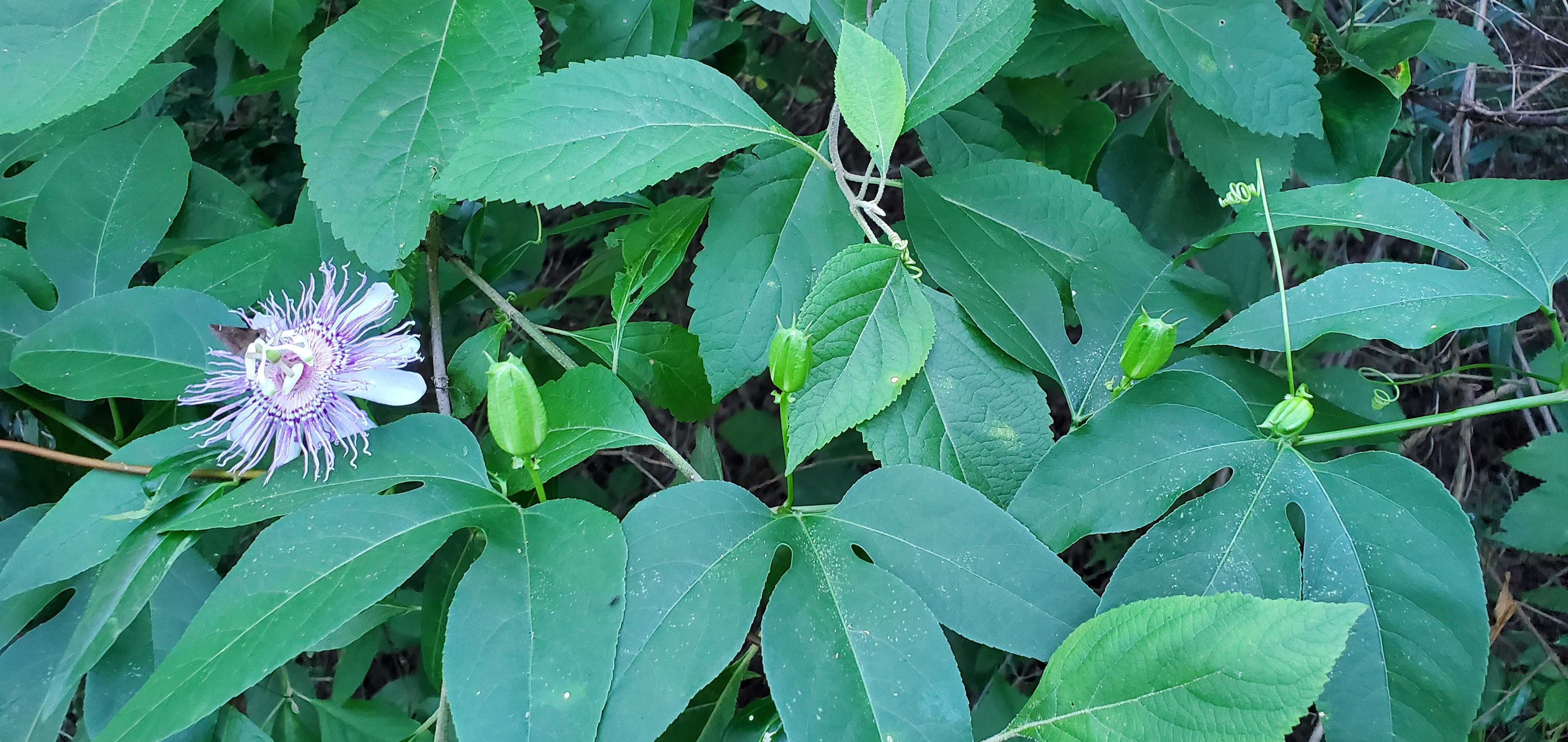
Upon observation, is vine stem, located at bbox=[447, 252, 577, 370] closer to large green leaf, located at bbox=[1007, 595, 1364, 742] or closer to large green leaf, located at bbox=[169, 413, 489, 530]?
large green leaf, located at bbox=[169, 413, 489, 530]

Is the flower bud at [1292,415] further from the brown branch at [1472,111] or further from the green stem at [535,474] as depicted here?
the brown branch at [1472,111]

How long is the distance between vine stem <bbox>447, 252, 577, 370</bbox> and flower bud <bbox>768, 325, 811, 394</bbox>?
0.27 meters

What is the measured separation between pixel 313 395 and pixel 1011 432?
49cm

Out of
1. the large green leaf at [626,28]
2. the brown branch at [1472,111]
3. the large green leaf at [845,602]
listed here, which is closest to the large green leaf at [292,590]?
the large green leaf at [845,602]

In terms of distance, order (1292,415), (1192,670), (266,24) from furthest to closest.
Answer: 1. (266,24)
2. (1292,415)
3. (1192,670)

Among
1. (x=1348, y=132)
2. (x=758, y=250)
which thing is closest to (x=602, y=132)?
(x=758, y=250)

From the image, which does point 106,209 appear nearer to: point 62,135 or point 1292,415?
point 62,135

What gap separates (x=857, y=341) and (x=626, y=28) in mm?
411

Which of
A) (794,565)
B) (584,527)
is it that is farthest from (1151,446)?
(584,527)

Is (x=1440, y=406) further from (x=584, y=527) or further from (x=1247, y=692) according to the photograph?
(x=584, y=527)

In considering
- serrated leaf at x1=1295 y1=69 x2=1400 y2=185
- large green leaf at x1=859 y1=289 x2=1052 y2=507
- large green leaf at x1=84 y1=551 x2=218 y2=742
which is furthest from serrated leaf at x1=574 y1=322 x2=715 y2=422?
serrated leaf at x1=1295 y1=69 x2=1400 y2=185

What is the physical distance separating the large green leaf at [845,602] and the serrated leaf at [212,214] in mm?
500

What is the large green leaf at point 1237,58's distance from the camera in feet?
2.27

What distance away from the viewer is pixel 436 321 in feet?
2.56
